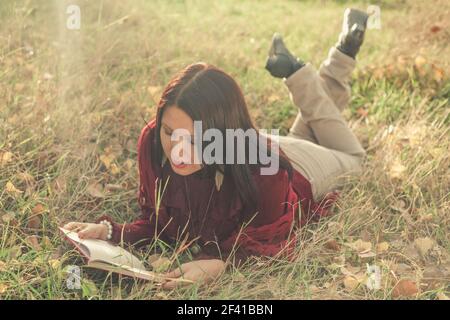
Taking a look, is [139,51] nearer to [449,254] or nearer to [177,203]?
[177,203]

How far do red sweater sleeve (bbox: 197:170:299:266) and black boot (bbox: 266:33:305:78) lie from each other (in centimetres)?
82

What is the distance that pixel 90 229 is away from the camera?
226 cm

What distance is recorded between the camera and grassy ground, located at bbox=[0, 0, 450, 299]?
7.19ft

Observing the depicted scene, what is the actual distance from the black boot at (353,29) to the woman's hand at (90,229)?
1.50 m

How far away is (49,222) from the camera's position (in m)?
2.40

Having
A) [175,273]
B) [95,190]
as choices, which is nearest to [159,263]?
[175,273]

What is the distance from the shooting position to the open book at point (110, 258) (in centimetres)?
205

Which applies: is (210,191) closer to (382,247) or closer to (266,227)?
(266,227)

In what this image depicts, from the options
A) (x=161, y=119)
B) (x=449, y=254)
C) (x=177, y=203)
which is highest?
(x=161, y=119)

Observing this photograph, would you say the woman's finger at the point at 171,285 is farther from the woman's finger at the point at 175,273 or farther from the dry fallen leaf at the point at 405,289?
the dry fallen leaf at the point at 405,289

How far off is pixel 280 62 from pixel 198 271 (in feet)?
3.90

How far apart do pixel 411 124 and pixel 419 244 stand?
0.99 metres
